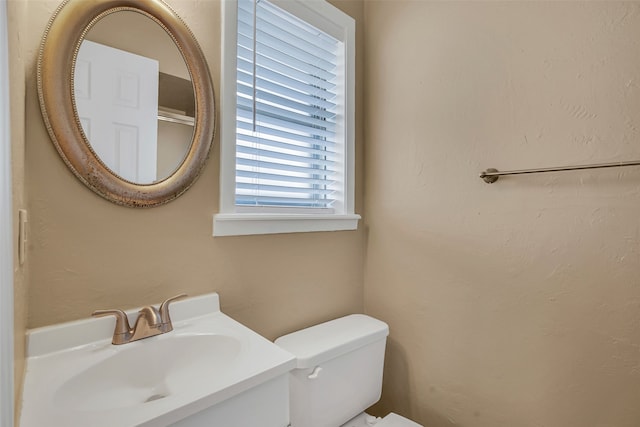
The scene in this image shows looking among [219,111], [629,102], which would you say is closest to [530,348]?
[629,102]

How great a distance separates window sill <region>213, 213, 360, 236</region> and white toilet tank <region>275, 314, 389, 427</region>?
1.41 ft

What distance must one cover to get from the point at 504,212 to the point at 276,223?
2.83 feet

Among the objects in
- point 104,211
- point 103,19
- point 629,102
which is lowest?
point 104,211

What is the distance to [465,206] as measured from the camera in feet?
4.28

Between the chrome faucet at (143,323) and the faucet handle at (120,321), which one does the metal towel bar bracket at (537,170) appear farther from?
the faucet handle at (120,321)

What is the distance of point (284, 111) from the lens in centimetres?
139

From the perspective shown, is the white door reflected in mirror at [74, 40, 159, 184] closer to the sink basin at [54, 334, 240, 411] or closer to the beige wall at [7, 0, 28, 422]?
the beige wall at [7, 0, 28, 422]

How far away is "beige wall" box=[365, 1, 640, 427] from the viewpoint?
99 centimetres

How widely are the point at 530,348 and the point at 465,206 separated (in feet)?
1.82

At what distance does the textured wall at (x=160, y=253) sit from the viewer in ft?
2.77

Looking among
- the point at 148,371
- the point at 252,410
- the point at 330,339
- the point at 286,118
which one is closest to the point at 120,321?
the point at 148,371

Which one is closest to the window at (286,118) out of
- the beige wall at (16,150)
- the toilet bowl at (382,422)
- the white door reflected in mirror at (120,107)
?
the white door reflected in mirror at (120,107)

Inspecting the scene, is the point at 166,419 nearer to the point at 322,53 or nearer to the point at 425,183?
the point at 425,183

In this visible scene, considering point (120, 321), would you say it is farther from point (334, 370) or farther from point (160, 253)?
point (334, 370)
